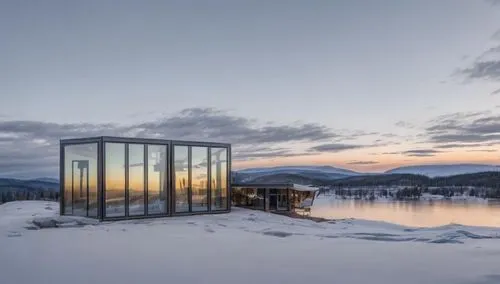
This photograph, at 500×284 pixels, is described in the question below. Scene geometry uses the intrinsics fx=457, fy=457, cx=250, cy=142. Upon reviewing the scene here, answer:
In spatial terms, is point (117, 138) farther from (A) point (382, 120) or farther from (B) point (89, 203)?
(A) point (382, 120)

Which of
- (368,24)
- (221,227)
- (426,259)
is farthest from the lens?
(368,24)

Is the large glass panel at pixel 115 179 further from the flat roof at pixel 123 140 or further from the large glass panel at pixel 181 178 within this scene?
the large glass panel at pixel 181 178

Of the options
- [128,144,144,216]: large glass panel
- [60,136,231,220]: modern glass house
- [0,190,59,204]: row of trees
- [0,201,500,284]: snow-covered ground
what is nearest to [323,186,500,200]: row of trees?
[0,190,59,204]: row of trees

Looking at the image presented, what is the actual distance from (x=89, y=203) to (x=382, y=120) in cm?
1681

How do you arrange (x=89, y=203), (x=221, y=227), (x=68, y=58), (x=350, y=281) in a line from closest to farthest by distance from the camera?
(x=350, y=281) < (x=221, y=227) < (x=89, y=203) < (x=68, y=58)

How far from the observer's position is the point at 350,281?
18.8 feet

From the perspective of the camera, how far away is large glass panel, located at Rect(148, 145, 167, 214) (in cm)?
1527

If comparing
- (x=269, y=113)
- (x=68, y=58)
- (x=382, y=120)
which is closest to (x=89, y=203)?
(x=68, y=58)

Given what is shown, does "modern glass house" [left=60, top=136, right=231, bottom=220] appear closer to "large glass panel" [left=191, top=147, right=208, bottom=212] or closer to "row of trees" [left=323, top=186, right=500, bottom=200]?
"large glass panel" [left=191, top=147, right=208, bottom=212]

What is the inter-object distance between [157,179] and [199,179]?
1.78 m

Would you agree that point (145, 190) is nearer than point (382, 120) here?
Yes

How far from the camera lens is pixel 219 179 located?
17.3 meters

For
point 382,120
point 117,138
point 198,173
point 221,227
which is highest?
point 382,120

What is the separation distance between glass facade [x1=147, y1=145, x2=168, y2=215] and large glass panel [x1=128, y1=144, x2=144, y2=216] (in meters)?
0.31
